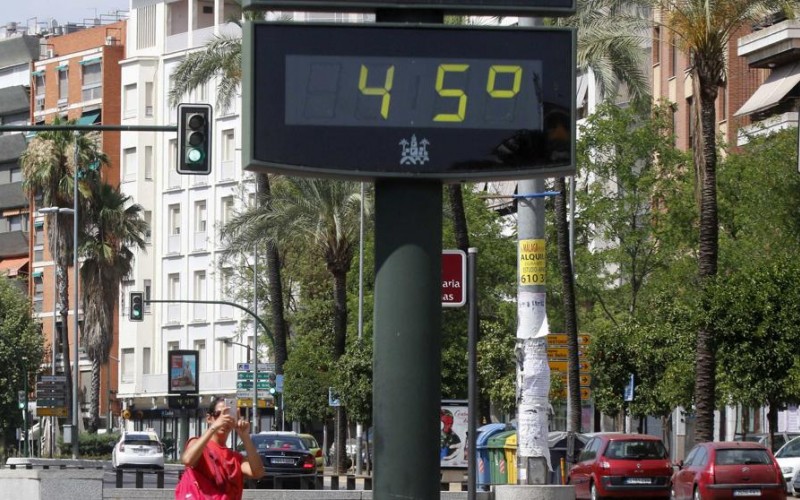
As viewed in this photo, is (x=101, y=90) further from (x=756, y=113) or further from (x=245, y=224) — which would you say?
(x=756, y=113)

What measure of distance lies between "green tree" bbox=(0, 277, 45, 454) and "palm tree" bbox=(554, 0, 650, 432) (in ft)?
145

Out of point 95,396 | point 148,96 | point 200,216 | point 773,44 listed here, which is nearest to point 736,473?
point 773,44

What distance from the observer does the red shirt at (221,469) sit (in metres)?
11.1

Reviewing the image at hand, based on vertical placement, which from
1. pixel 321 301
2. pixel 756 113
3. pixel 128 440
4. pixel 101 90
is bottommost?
pixel 128 440

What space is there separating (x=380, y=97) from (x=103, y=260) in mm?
65913

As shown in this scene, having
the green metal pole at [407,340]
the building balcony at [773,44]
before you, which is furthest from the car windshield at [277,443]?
the green metal pole at [407,340]

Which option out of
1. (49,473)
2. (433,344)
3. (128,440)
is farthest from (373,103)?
(128,440)

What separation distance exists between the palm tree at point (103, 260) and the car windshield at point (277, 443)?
107ft

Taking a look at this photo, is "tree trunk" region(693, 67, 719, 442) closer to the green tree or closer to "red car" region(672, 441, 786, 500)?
"red car" region(672, 441, 786, 500)

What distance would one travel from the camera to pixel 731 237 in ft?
175

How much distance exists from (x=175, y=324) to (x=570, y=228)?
45.8 m

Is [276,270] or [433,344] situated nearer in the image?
[433,344]

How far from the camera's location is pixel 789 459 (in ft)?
137

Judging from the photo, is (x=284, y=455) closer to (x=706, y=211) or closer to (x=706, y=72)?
(x=706, y=211)
